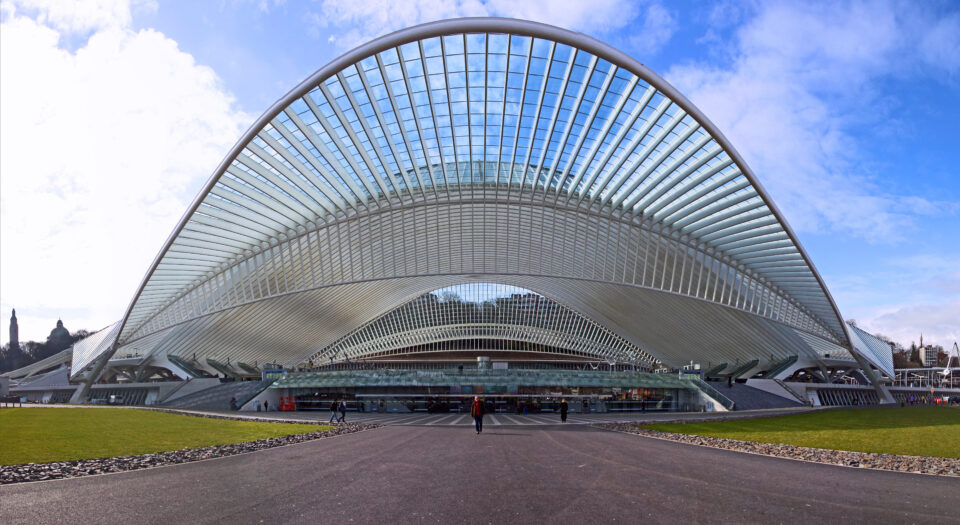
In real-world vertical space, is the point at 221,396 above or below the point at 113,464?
below

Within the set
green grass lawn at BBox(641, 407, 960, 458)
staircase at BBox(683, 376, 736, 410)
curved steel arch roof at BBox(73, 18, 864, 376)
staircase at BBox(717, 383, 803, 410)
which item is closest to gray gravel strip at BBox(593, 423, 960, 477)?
green grass lawn at BBox(641, 407, 960, 458)

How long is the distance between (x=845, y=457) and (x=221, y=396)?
48.9m

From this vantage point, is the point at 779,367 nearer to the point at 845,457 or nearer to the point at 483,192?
the point at 483,192

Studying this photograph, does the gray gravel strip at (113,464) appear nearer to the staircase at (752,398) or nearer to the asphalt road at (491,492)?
the asphalt road at (491,492)

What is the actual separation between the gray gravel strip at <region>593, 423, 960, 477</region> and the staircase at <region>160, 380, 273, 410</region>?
39303 millimetres

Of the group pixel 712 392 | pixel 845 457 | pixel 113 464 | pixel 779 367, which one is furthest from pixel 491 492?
pixel 779 367

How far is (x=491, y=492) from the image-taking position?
35.0 ft

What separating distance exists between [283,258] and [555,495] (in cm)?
4499

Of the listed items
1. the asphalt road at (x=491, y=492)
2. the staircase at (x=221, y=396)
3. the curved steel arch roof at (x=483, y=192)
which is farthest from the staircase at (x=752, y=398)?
the staircase at (x=221, y=396)

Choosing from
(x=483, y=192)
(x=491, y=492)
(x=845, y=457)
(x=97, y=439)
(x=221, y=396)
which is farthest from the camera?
(x=221, y=396)

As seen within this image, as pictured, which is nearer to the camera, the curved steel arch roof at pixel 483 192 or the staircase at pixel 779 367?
the curved steel arch roof at pixel 483 192

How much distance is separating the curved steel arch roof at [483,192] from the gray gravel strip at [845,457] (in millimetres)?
16086

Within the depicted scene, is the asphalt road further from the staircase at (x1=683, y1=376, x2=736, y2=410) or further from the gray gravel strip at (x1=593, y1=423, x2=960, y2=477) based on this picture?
the staircase at (x1=683, y1=376, x2=736, y2=410)

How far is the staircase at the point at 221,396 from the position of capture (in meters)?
50.3
